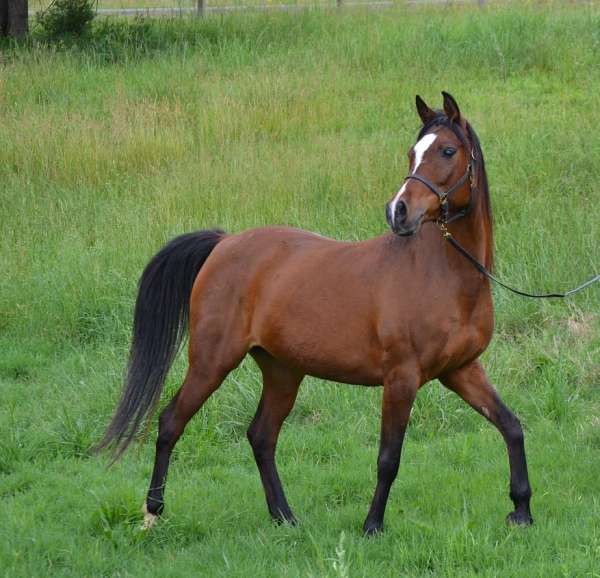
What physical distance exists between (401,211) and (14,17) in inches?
582

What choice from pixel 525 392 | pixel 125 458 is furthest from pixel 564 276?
pixel 125 458

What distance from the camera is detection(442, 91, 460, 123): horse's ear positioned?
447 cm

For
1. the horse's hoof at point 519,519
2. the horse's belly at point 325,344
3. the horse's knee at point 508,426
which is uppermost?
the horse's belly at point 325,344

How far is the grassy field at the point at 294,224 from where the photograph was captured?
16.2ft

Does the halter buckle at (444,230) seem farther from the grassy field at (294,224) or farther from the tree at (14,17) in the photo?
the tree at (14,17)

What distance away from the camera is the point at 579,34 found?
15.6m

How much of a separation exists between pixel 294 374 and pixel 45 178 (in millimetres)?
7294

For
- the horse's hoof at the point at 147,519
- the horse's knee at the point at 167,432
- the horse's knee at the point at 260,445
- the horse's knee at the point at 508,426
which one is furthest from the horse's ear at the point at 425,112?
the horse's hoof at the point at 147,519

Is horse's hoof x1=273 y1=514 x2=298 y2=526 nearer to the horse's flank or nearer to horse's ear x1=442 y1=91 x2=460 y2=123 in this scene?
the horse's flank

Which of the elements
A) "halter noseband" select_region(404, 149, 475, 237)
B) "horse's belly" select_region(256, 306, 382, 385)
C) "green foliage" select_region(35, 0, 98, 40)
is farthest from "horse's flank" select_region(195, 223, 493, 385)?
"green foliage" select_region(35, 0, 98, 40)

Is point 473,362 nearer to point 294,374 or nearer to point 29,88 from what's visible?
point 294,374

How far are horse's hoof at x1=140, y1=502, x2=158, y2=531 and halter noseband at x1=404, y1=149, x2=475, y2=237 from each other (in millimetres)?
2019

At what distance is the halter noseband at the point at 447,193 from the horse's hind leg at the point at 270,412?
4.00ft

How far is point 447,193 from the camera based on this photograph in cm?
454
